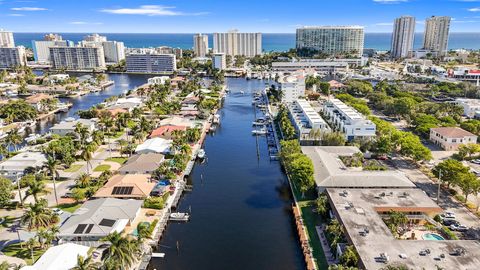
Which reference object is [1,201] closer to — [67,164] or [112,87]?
[67,164]

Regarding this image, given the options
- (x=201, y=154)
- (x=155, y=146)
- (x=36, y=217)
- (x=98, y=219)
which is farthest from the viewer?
(x=201, y=154)

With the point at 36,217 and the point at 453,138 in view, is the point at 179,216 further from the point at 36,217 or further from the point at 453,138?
the point at 453,138

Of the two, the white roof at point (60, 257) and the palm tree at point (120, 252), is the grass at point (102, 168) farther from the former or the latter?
the palm tree at point (120, 252)

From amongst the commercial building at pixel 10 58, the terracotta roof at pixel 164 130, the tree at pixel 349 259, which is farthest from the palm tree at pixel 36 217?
the commercial building at pixel 10 58

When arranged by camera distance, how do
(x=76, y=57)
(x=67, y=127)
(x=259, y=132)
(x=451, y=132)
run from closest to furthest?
(x=451, y=132)
(x=67, y=127)
(x=259, y=132)
(x=76, y=57)

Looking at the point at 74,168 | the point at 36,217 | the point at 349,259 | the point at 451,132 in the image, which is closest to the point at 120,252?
the point at 36,217

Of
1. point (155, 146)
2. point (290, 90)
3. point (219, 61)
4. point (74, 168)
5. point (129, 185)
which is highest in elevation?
point (219, 61)

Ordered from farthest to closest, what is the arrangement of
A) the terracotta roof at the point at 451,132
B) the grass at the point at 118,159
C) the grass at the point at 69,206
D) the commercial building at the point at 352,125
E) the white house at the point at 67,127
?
the white house at the point at 67,127
the commercial building at the point at 352,125
the terracotta roof at the point at 451,132
the grass at the point at 118,159
the grass at the point at 69,206
